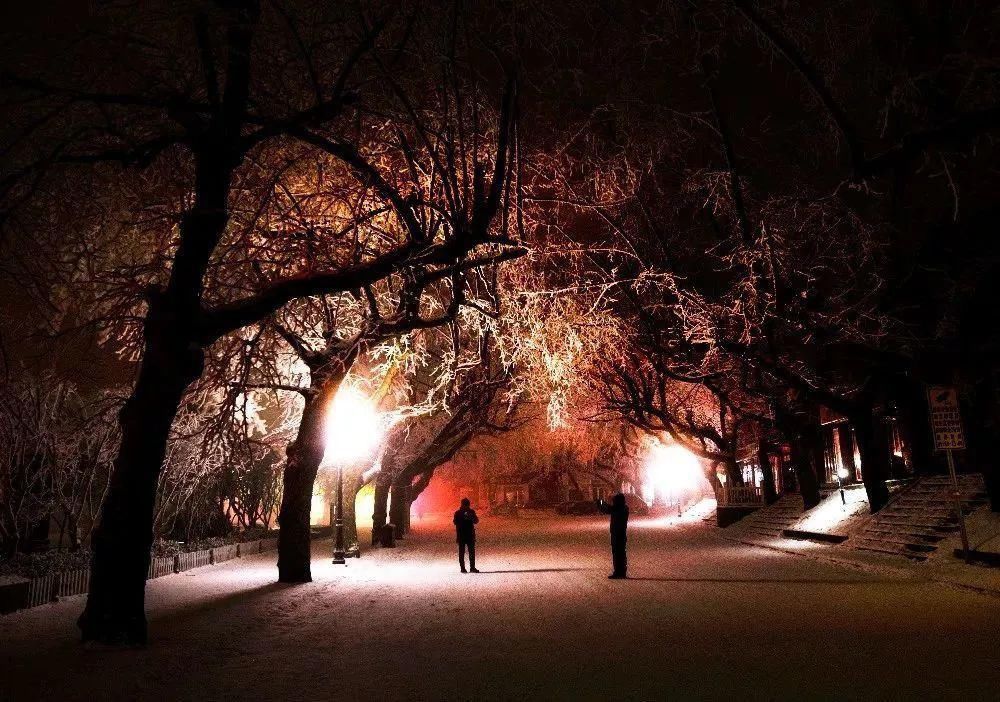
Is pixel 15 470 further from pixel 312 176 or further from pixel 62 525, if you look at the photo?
pixel 312 176

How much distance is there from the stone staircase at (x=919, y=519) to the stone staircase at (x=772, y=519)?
5.62 meters

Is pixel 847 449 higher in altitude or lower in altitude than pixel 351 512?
higher

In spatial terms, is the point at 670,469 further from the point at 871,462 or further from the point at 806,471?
the point at 871,462

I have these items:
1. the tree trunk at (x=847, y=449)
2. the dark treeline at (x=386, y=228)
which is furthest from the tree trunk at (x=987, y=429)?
the tree trunk at (x=847, y=449)

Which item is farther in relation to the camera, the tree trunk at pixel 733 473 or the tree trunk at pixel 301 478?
the tree trunk at pixel 733 473

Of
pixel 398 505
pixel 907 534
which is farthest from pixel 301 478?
pixel 398 505

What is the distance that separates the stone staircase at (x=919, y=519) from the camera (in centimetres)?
1719

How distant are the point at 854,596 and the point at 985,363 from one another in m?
9.34

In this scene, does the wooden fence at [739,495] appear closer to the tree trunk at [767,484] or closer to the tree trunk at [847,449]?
the tree trunk at [767,484]

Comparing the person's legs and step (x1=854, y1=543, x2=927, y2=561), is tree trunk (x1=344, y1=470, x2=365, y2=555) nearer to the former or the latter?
the person's legs

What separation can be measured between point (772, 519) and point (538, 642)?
79.3 feet

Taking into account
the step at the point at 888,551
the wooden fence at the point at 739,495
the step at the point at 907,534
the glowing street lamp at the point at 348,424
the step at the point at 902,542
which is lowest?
the step at the point at 888,551

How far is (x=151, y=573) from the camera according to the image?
54.8ft

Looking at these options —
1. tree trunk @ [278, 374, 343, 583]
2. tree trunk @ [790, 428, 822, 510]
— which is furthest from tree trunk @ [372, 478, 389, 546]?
tree trunk @ [790, 428, 822, 510]
